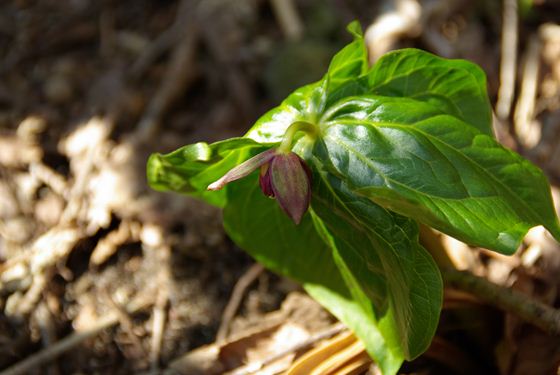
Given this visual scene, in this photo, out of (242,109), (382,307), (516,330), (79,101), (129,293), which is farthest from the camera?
(79,101)

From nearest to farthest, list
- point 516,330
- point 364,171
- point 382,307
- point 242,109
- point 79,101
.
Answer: point 364,171
point 382,307
point 516,330
point 242,109
point 79,101

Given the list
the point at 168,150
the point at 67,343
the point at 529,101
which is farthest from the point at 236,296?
the point at 529,101

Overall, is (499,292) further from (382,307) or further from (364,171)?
(364,171)

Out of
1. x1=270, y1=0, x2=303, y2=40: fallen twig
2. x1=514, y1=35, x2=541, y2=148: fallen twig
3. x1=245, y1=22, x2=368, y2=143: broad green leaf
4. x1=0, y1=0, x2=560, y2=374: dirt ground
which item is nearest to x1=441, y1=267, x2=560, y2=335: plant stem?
x1=0, y1=0, x2=560, y2=374: dirt ground

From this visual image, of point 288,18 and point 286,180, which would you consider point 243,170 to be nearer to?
point 286,180

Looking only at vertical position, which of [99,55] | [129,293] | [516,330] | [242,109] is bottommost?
[516,330]

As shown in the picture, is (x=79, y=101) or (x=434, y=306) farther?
(x=79, y=101)

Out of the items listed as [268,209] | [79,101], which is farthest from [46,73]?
[268,209]
